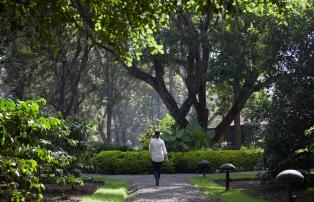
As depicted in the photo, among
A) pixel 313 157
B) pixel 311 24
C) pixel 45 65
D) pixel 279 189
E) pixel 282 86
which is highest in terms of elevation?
pixel 45 65

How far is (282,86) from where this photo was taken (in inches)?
566

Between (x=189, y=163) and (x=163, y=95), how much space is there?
888 cm

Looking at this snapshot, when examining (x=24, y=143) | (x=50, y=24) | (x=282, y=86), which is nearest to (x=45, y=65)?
(x=282, y=86)

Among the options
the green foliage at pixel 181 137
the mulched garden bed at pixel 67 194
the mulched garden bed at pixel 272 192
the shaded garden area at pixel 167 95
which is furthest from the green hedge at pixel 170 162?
the mulched garden bed at pixel 67 194

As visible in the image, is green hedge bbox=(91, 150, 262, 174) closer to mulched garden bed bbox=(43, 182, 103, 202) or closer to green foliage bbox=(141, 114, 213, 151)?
green foliage bbox=(141, 114, 213, 151)

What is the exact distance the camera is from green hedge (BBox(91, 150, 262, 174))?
2278 cm

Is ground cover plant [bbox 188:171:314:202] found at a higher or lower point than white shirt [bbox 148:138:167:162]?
lower

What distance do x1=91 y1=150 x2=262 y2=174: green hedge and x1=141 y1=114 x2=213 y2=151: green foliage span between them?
1.80m

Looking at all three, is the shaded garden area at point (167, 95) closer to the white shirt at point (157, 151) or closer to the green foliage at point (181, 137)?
the green foliage at point (181, 137)

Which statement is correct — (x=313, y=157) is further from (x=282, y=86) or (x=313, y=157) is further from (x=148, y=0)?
(x=148, y=0)

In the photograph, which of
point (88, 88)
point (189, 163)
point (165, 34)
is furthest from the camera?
point (88, 88)

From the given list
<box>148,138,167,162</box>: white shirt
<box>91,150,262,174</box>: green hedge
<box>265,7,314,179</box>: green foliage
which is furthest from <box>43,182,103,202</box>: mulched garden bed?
<box>91,150,262,174</box>: green hedge

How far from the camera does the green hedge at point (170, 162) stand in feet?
74.7

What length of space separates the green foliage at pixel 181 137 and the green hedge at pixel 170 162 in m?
1.80
